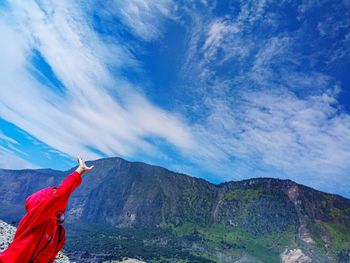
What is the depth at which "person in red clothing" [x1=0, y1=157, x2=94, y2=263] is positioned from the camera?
504 cm

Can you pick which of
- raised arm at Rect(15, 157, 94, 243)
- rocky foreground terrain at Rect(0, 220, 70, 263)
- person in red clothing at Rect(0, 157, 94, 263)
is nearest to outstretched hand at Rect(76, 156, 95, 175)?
person in red clothing at Rect(0, 157, 94, 263)

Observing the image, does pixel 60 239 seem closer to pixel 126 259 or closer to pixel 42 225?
pixel 42 225

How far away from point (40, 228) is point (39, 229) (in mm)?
20

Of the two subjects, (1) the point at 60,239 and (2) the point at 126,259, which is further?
(2) the point at 126,259

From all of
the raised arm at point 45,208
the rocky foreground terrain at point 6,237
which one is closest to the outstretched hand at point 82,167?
the raised arm at point 45,208

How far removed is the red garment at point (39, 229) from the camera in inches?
199

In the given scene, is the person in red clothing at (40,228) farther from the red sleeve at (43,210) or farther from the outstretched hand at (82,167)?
the outstretched hand at (82,167)

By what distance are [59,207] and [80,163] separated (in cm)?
90

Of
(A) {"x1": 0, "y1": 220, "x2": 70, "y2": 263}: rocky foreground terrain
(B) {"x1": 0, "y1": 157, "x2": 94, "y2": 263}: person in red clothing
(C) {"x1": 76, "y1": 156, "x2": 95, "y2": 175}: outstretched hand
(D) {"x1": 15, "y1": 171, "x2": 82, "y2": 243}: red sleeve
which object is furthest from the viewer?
(A) {"x1": 0, "y1": 220, "x2": 70, "y2": 263}: rocky foreground terrain

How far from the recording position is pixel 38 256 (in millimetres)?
5289

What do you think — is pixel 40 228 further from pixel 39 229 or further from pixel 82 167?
pixel 82 167

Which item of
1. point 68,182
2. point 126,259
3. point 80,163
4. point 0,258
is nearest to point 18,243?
point 0,258

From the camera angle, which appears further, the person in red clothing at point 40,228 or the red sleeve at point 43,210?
the red sleeve at point 43,210

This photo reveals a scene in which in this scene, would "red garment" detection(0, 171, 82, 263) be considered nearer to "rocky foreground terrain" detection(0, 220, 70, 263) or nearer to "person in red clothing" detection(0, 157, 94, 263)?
"person in red clothing" detection(0, 157, 94, 263)
